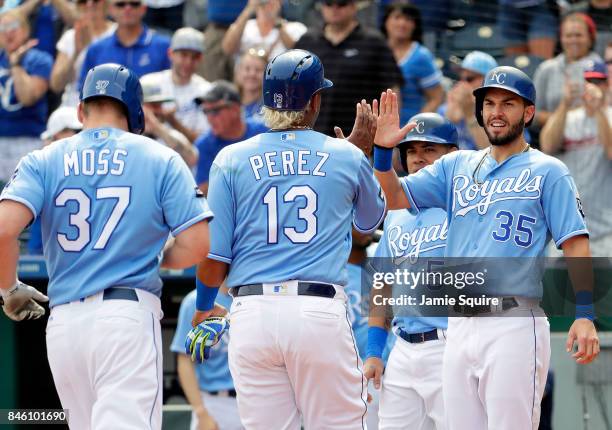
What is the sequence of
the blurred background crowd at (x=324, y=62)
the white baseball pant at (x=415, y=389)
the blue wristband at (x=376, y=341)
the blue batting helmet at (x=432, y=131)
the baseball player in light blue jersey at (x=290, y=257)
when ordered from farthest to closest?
the blurred background crowd at (x=324, y=62)
the blue batting helmet at (x=432, y=131)
the blue wristband at (x=376, y=341)
the white baseball pant at (x=415, y=389)
the baseball player in light blue jersey at (x=290, y=257)

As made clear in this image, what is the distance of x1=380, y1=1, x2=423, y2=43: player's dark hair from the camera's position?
901cm

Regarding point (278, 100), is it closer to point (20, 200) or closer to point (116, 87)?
point (116, 87)

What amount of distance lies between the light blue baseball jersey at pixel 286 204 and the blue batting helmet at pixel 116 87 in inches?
16.9

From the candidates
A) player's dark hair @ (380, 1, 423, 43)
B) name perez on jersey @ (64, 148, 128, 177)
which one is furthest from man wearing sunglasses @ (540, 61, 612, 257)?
name perez on jersey @ (64, 148, 128, 177)

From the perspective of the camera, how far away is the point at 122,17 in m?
9.03

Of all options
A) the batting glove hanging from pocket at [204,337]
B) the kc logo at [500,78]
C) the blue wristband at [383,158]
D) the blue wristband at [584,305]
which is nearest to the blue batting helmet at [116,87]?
the batting glove hanging from pocket at [204,337]

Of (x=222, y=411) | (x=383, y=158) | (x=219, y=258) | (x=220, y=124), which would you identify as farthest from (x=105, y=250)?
(x=220, y=124)

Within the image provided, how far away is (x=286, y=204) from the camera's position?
4.62m

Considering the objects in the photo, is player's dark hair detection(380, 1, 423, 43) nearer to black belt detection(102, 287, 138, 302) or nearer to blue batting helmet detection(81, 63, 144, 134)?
blue batting helmet detection(81, 63, 144, 134)

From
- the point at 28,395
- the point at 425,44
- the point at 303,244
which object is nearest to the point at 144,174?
the point at 303,244

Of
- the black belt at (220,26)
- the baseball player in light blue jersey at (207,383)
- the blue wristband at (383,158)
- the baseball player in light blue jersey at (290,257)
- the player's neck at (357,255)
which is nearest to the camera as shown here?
the baseball player in light blue jersey at (290,257)

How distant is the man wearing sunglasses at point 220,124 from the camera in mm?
8062

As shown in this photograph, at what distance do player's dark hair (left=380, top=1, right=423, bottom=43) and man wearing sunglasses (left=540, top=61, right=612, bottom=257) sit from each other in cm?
147

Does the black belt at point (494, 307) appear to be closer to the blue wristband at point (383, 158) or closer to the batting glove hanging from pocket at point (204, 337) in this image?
the blue wristband at point (383, 158)
